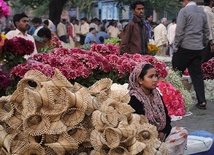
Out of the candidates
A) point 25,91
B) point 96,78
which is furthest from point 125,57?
point 25,91

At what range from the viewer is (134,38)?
28.4ft

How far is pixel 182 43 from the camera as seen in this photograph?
30.8ft

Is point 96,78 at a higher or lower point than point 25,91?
lower

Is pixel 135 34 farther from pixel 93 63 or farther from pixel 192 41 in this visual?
→ pixel 93 63

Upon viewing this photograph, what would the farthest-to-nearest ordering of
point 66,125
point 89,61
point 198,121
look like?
point 198,121
point 89,61
point 66,125

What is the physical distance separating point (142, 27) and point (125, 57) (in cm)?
121

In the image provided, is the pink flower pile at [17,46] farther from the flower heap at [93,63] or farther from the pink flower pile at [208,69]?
the pink flower pile at [208,69]

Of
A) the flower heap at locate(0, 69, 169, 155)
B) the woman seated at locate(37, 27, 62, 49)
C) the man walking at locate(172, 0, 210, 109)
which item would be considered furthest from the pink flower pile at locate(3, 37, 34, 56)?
the man walking at locate(172, 0, 210, 109)

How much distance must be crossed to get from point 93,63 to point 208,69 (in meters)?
4.55

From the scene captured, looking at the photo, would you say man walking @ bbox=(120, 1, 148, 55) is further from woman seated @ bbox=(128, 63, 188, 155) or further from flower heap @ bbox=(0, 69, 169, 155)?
flower heap @ bbox=(0, 69, 169, 155)

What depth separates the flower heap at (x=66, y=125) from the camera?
3.79 m

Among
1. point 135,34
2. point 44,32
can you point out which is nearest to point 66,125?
point 135,34

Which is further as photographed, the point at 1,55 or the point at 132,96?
the point at 1,55

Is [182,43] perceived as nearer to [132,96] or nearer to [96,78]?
[96,78]
